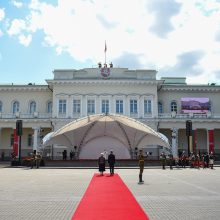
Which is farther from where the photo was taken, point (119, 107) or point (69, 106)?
point (119, 107)

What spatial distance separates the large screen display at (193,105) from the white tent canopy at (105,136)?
585 inches

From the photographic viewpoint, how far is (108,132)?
4366 centimetres

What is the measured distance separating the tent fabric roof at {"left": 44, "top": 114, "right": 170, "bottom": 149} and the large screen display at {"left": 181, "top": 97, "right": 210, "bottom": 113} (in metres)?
14.9

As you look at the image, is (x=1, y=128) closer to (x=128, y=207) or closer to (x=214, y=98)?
(x=214, y=98)

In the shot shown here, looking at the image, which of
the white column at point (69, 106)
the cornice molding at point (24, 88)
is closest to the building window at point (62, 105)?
the white column at point (69, 106)

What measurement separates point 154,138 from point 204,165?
8971 mm

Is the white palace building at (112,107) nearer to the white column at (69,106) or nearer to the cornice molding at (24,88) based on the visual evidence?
the white column at (69,106)

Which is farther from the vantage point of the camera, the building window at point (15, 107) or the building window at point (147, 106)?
the building window at point (15, 107)

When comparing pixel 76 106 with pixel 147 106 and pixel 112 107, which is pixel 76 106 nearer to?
pixel 112 107

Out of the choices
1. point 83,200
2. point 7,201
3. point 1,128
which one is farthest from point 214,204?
point 1,128

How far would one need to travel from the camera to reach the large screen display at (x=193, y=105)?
177 ft

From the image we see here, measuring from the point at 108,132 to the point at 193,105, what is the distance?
56.8 feet

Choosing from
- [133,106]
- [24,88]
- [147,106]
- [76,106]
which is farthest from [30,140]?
[147,106]

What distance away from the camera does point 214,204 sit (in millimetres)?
10102
